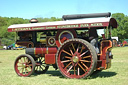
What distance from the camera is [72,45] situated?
30.7 ft

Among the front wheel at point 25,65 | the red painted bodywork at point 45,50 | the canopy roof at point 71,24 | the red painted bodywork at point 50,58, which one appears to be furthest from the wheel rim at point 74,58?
the front wheel at point 25,65

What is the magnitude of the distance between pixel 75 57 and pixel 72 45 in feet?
1.67

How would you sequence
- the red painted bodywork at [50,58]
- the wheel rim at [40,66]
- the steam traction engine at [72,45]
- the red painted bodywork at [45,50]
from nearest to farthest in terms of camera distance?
the steam traction engine at [72,45] < the red painted bodywork at [50,58] < the red painted bodywork at [45,50] < the wheel rim at [40,66]

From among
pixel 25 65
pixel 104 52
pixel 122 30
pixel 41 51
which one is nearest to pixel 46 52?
pixel 41 51

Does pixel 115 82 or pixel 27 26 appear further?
pixel 27 26

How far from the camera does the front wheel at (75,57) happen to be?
29.0 ft

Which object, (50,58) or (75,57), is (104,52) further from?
(50,58)

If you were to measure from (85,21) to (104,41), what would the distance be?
109cm

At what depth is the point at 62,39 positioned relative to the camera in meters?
9.80

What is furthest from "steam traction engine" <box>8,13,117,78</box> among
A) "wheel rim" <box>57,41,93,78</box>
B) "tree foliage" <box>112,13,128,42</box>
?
"tree foliage" <box>112,13,128,42</box>

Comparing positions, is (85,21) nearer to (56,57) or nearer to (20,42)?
(56,57)

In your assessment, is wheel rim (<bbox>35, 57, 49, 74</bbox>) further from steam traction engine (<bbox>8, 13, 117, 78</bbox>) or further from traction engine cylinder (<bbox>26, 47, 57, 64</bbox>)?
traction engine cylinder (<bbox>26, 47, 57, 64</bbox>)

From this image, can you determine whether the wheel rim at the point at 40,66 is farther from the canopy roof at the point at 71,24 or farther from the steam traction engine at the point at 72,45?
the canopy roof at the point at 71,24

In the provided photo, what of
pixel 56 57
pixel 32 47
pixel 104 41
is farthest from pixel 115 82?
pixel 32 47
